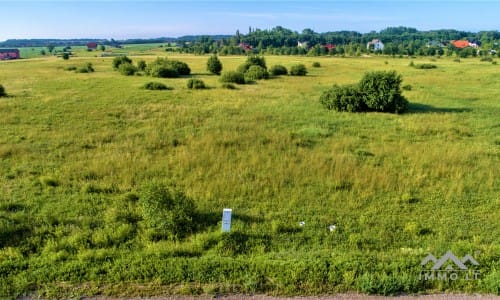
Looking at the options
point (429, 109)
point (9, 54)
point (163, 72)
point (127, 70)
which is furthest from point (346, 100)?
point (9, 54)

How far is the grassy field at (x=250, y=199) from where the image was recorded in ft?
16.6

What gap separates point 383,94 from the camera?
774 inches

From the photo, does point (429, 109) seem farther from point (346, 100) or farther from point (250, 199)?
point (250, 199)

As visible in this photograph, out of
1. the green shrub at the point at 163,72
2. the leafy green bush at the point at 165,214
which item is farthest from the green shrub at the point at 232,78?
the leafy green bush at the point at 165,214

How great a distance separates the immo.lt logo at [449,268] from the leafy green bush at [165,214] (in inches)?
151

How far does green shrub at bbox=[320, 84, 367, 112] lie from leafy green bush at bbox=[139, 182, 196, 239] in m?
14.7

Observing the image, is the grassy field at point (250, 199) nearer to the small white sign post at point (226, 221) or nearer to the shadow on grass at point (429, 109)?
the small white sign post at point (226, 221)

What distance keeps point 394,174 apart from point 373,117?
9.16 m

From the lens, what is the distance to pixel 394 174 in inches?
392

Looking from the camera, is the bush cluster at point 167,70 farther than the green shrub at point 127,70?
No

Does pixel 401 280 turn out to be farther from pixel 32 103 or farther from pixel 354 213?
pixel 32 103

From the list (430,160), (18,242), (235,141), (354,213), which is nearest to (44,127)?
(235,141)

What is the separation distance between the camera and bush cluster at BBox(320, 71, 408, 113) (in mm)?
19719

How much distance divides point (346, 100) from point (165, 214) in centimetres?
1546
